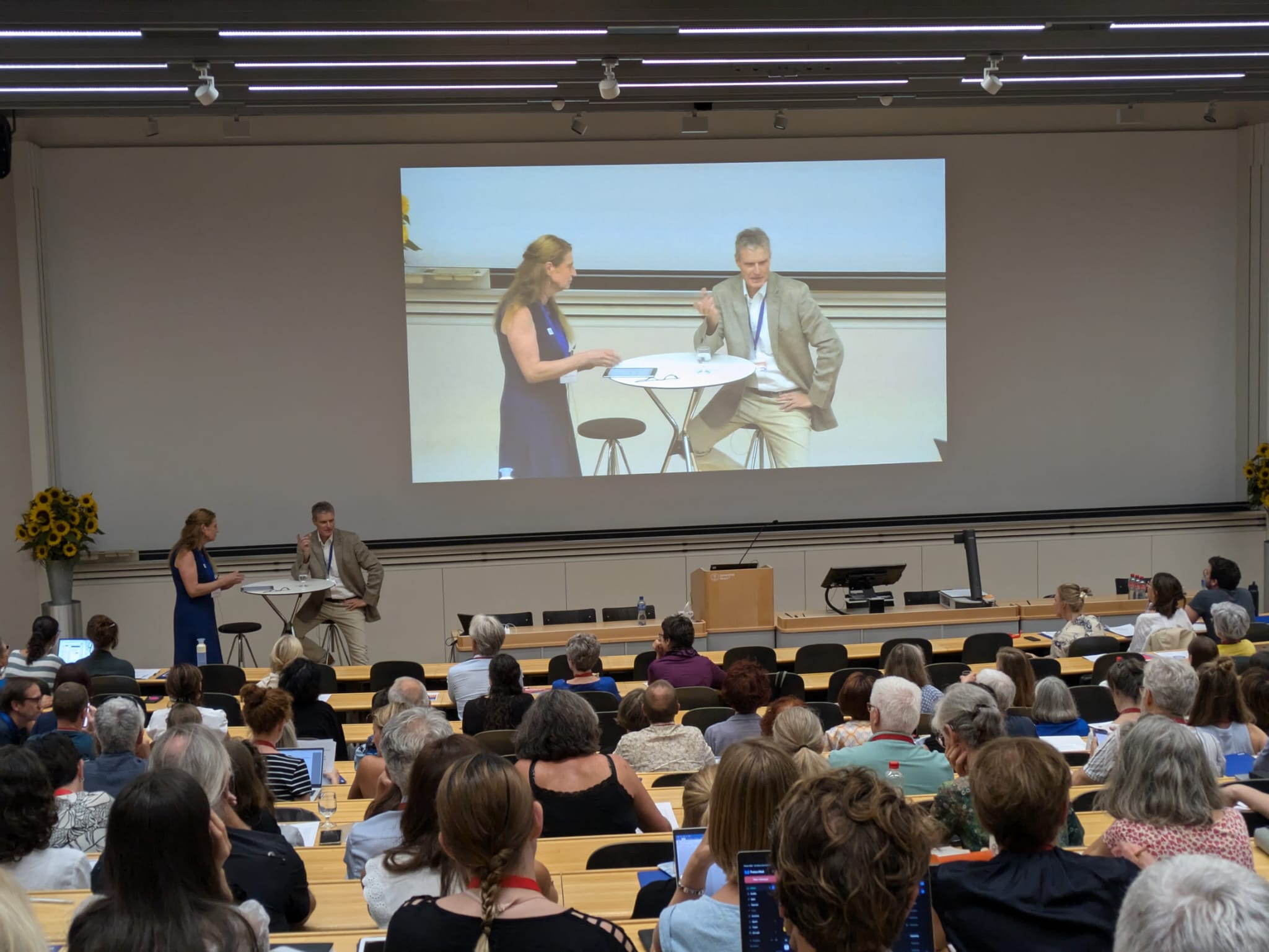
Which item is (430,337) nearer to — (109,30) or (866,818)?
(109,30)

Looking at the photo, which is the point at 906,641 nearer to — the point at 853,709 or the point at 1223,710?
the point at 853,709

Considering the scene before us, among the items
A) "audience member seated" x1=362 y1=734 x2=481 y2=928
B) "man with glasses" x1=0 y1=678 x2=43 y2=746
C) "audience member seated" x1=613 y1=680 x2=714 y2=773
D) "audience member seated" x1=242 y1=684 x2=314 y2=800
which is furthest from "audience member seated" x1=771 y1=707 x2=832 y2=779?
"man with glasses" x1=0 y1=678 x2=43 y2=746

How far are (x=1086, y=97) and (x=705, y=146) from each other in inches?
133

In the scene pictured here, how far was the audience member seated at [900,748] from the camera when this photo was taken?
4.17 metres

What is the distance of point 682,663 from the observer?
6.83 m

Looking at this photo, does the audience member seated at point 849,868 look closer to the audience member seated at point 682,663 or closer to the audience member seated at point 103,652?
the audience member seated at point 682,663

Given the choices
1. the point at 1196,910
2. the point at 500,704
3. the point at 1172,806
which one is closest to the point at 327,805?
the point at 500,704

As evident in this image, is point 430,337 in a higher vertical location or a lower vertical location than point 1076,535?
higher

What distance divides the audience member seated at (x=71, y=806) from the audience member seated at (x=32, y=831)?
34 centimetres

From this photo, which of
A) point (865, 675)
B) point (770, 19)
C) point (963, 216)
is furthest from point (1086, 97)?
point (865, 675)

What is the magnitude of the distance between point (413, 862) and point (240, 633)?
7254 mm

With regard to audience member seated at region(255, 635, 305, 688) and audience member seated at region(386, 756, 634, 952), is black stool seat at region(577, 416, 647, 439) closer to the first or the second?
audience member seated at region(255, 635, 305, 688)

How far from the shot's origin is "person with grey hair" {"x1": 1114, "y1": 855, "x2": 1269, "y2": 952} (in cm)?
148

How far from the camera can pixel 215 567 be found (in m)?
10.5
